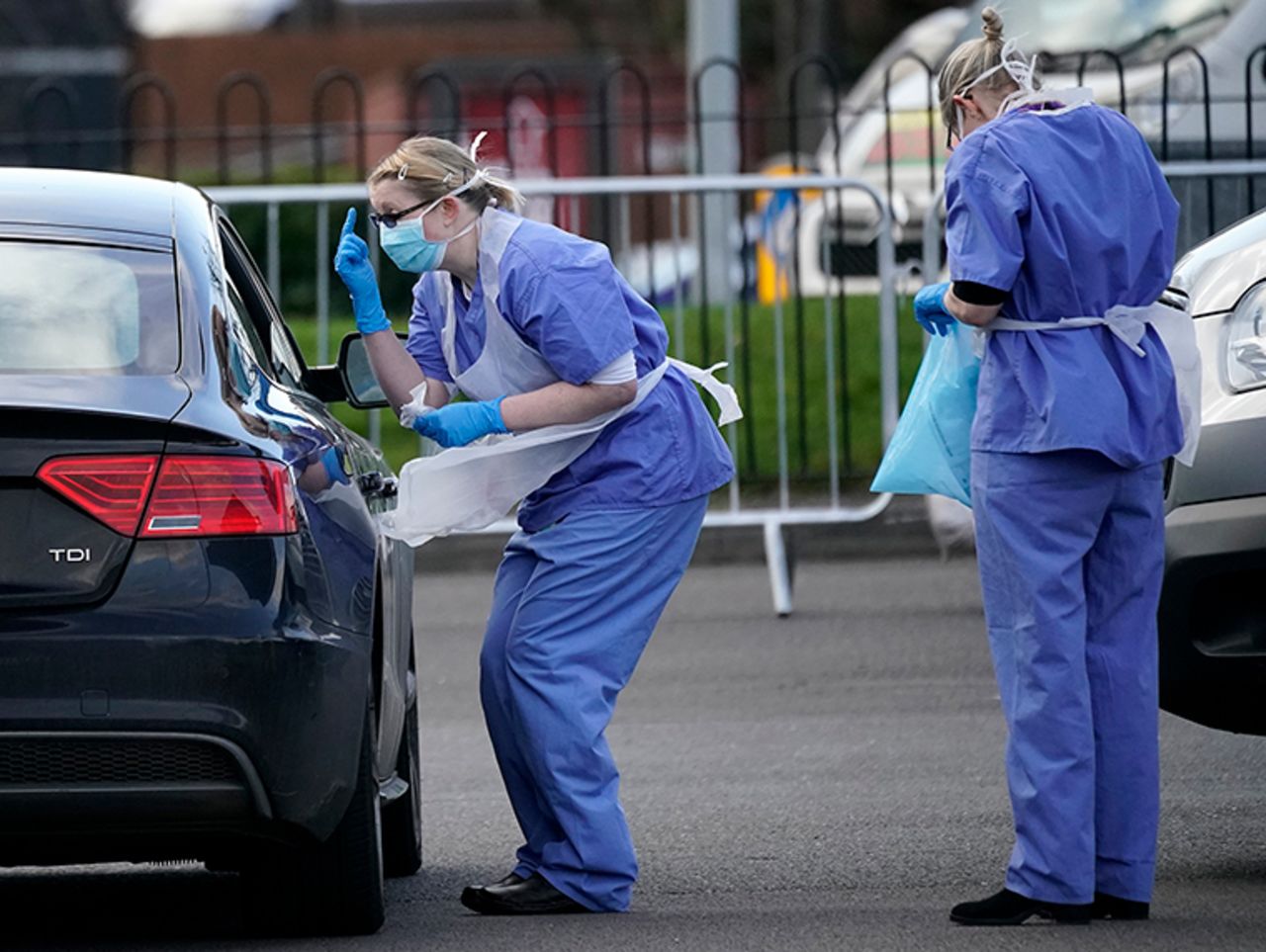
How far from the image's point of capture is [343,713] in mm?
4344

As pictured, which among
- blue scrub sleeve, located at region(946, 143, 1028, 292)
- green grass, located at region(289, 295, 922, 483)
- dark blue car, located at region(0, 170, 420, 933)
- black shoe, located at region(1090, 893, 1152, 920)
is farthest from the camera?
green grass, located at region(289, 295, 922, 483)

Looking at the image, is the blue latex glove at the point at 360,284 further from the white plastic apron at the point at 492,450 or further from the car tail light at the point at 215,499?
the car tail light at the point at 215,499

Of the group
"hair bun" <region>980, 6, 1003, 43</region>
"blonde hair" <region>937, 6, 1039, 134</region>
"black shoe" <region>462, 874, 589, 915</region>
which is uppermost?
"hair bun" <region>980, 6, 1003, 43</region>

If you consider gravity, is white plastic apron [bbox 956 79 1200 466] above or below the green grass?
above

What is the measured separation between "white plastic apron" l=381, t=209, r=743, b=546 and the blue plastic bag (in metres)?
0.49

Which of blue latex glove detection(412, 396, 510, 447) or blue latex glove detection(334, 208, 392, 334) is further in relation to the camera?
blue latex glove detection(334, 208, 392, 334)

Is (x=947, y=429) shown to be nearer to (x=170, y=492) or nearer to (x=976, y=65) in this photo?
(x=976, y=65)

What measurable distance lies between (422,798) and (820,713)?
1.55m

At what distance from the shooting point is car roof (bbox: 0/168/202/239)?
4.68 meters

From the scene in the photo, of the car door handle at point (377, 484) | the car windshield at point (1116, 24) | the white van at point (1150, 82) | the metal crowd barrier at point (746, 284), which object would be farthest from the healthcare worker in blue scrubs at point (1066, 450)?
the car windshield at point (1116, 24)

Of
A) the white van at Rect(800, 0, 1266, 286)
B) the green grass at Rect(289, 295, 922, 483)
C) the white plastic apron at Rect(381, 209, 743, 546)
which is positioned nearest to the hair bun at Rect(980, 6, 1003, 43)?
the white plastic apron at Rect(381, 209, 743, 546)

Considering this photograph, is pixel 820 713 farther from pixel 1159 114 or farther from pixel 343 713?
pixel 1159 114

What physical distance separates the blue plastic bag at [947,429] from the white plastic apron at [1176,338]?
0.19m

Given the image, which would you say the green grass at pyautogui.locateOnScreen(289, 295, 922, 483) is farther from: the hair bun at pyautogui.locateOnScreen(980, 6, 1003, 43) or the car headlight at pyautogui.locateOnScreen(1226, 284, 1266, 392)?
the hair bun at pyautogui.locateOnScreen(980, 6, 1003, 43)
